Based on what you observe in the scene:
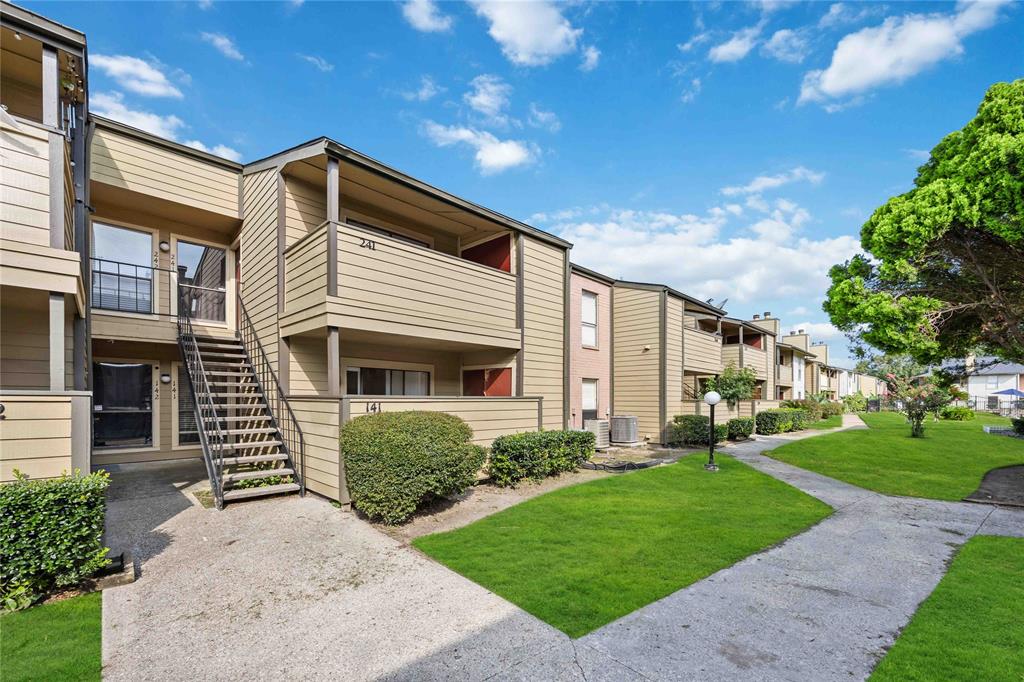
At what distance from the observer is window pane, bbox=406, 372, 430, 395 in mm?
11352

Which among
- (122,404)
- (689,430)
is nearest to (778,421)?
(689,430)

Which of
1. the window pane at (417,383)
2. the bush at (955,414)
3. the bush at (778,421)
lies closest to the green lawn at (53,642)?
the window pane at (417,383)

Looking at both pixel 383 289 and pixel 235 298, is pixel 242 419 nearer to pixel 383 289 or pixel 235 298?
pixel 383 289

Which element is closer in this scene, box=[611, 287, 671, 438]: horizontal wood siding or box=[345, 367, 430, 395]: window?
box=[345, 367, 430, 395]: window

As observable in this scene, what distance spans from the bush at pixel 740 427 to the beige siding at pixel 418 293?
12051 millimetres

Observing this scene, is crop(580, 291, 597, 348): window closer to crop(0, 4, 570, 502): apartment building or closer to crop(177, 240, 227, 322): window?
crop(0, 4, 570, 502): apartment building

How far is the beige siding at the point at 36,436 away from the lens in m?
4.50

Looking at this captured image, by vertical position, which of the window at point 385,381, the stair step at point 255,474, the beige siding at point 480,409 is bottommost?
the stair step at point 255,474

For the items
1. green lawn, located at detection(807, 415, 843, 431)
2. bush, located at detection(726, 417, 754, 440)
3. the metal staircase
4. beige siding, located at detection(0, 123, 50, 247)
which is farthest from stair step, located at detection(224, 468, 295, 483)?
green lawn, located at detection(807, 415, 843, 431)

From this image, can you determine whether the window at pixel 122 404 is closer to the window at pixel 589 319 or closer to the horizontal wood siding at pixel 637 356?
the window at pixel 589 319

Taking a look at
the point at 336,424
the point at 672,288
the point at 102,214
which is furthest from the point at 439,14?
the point at 672,288

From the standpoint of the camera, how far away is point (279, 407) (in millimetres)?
8727

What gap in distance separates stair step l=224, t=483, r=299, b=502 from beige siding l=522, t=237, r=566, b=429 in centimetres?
558

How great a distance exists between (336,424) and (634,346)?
40.1 ft
